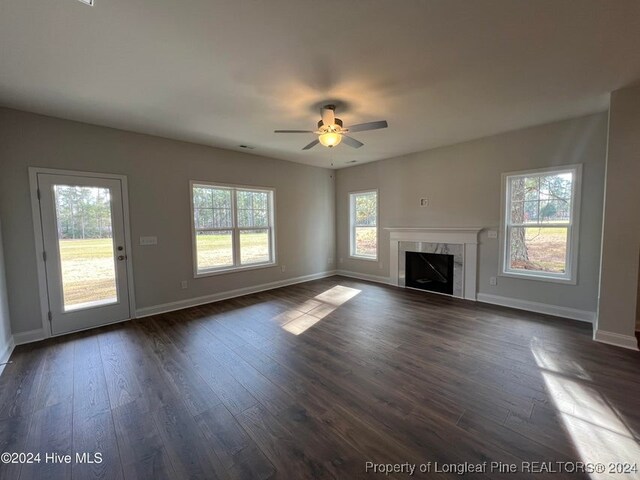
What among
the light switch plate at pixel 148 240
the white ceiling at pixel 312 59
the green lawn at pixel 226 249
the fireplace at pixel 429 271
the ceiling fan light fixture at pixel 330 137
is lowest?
the fireplace at pixel 429 271

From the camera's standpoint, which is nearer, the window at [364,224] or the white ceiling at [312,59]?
the white ceiling at [312,59]

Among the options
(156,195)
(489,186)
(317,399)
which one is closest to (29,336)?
(156,195)

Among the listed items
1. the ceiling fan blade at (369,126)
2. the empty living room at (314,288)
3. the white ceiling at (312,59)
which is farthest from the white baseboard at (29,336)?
the ceiling fan blade at (369,126)

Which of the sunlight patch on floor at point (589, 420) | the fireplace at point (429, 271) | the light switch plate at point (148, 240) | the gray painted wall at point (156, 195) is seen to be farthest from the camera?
the fireplace at point (429, 271)

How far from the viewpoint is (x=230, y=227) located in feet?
16.3

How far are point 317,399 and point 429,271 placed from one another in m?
3.81

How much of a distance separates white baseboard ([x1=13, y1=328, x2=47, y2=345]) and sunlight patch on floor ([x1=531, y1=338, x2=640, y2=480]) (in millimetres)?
5187

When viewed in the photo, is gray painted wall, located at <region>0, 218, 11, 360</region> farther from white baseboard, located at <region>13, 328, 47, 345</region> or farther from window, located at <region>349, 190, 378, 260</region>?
window, located at <region>349, 190, 378, 260</region>

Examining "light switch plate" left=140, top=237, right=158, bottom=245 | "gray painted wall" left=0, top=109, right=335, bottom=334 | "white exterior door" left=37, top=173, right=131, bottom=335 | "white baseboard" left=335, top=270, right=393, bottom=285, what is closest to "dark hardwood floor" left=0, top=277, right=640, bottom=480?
"white exterior door" left=37, top=173, right=131, bottom=335

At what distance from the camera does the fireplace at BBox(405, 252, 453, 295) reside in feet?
16.1

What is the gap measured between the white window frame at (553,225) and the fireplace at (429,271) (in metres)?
0.85

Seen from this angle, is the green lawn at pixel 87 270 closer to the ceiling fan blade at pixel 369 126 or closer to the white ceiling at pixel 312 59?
the white ceiling at pixel 312 59

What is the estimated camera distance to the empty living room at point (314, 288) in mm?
1680

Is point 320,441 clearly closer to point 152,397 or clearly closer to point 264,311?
point 152,397
